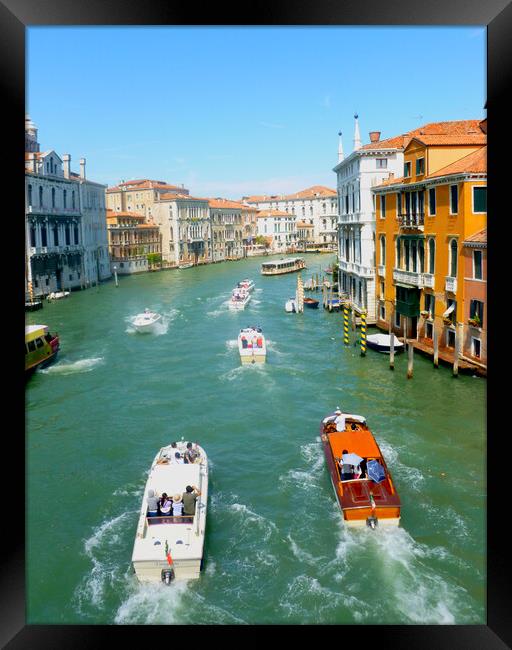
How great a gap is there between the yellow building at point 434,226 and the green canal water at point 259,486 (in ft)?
4.49

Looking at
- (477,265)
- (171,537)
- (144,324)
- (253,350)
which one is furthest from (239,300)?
(171,537)

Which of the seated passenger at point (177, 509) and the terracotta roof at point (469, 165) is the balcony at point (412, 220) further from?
the seated passenger at point (177, 509)

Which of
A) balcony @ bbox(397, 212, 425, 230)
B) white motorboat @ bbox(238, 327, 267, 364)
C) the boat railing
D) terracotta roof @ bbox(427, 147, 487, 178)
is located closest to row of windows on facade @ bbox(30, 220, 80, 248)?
white motorboat @ bbox(238, 327, 267, 364)

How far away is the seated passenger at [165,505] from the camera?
7.29 meters

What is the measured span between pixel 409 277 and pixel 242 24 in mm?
14385

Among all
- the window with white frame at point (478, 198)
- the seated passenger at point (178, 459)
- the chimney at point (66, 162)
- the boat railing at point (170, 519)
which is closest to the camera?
the boat railing at point (170, 519)

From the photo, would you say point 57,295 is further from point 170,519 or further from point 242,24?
point 242,24

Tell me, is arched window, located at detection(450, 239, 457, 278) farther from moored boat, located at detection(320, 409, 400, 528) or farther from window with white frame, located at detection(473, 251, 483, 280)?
moored boat, located at detection(320, 409, 400, 528)

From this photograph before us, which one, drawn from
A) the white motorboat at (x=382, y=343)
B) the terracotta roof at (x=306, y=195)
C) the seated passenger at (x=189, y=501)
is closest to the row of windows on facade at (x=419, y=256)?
the white motorboat at (x=382, y=343)

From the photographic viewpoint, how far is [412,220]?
16625 millimetres

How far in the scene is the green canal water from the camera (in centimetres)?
635
